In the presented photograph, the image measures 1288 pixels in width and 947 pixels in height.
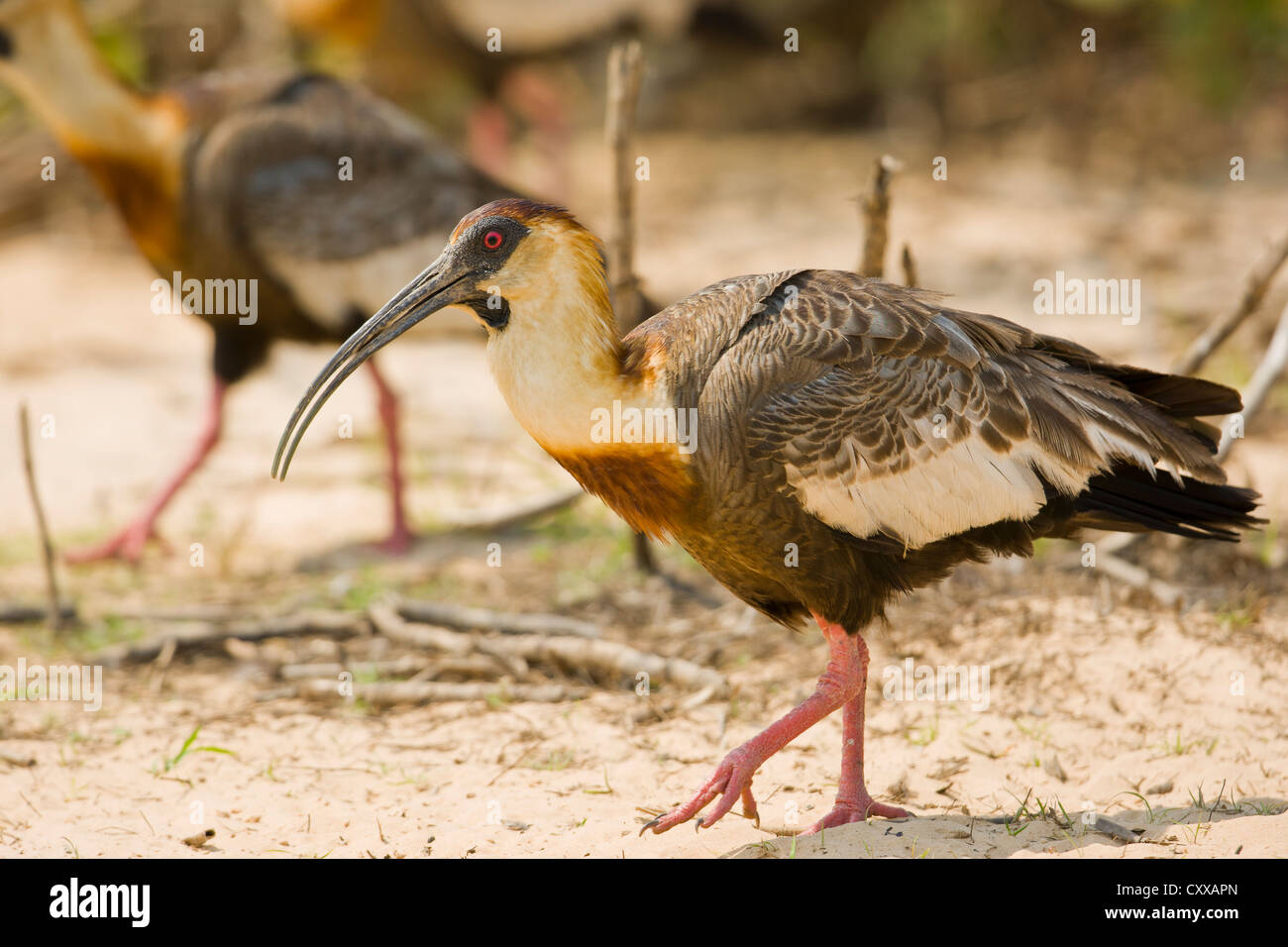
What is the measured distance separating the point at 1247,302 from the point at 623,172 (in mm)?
2221

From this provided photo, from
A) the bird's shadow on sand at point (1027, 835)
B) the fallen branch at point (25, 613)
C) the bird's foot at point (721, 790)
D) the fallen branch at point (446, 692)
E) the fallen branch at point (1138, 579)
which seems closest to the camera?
the bird's shadow on sand at point (1027, 835)

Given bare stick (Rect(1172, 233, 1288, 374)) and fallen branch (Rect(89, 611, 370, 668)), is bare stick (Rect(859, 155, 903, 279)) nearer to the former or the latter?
bare stick (Rect(1172, 233, 1288, 374))

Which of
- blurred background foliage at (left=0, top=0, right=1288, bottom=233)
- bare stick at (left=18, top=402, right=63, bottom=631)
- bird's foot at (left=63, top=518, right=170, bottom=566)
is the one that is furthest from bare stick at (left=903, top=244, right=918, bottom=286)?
blurred background foliage at (left=0, top=0, right=1288, bottom=233)

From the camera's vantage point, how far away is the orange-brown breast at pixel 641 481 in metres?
3.48

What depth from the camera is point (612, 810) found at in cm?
374

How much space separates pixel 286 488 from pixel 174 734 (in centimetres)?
285

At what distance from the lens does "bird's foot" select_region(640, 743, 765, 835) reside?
3443 mm

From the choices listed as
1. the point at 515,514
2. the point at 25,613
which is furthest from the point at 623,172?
the point at 25,613

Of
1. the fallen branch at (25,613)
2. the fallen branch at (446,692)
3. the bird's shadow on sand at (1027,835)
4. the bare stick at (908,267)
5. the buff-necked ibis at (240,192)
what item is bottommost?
the bird's shadow on sand at (1027,835)

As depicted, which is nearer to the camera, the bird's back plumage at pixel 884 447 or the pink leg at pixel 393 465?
the bird's back plumage at pixel 884 447

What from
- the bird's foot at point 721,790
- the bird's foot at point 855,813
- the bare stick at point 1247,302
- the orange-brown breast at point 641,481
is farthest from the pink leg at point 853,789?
the bare stick at point 1247,302

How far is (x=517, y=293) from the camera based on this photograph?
3547 millimetres

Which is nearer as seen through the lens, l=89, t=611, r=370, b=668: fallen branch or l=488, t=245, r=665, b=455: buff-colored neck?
l=488, t=245, r=665, b=455: buff-colored neck

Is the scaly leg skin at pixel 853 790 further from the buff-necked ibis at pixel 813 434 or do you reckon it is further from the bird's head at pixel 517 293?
the bird's head at pixel 517 293
